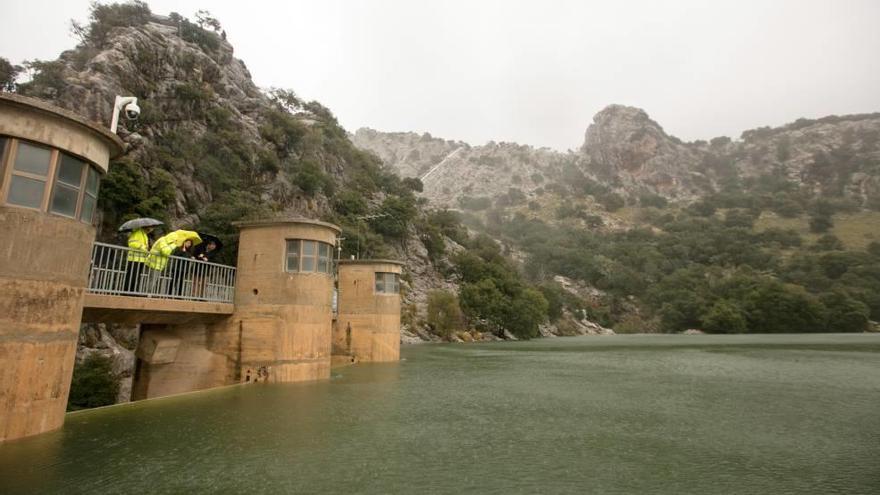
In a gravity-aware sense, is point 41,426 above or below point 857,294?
below

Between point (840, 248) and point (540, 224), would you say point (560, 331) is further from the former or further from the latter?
point (840, 248)

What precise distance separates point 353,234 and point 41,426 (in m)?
45.8

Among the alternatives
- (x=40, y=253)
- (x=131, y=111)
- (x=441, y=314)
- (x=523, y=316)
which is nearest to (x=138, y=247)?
(x=131, y=111)

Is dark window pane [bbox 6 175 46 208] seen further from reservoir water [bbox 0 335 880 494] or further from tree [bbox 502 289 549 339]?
tree [bbox 502 289 549 339]

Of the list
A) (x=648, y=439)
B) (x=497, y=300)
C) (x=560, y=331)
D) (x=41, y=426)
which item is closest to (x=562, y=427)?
(x=648, y=439)

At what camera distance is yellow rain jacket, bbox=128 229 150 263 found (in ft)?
37.0

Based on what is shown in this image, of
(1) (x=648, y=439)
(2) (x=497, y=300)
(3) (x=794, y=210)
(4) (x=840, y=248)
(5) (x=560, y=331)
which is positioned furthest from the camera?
(3) (x=794, y=210)

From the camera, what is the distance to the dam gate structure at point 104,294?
684cm

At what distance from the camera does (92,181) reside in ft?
26.6

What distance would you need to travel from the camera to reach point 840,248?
317 ft

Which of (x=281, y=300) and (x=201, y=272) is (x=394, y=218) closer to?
(x=281, y=300)

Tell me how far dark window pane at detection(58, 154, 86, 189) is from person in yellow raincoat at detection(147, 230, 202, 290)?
13.8ft

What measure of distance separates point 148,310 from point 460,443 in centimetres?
801

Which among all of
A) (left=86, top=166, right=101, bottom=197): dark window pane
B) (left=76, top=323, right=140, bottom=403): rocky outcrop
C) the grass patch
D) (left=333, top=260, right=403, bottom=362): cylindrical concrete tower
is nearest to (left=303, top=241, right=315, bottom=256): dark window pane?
(left=86, top=166, right=101, bottom=197): dark window pane
